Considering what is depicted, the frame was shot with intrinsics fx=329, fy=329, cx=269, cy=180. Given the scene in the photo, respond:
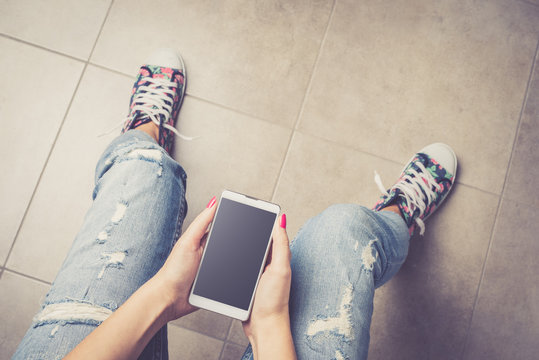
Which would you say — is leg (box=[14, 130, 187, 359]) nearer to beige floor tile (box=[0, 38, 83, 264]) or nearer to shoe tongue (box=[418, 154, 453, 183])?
beige floor tile (box=[0, 38, 83, 264])

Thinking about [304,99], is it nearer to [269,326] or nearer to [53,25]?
[269,326]

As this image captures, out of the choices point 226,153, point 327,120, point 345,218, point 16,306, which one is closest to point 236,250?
point 345,218

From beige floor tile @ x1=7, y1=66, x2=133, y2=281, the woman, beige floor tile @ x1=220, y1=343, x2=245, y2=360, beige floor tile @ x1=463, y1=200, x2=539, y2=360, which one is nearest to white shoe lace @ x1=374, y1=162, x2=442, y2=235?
the woman

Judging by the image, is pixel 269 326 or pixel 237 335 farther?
pixel 237 335

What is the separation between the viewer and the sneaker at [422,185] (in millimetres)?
870

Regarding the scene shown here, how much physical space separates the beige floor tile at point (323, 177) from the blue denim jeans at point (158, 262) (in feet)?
0.53

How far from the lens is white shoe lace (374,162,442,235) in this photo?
87 cm

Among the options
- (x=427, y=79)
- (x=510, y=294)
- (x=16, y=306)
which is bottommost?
(x=16, y=306)

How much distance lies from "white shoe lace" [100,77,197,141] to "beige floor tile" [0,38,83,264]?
182mm

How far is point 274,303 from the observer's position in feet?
1.89

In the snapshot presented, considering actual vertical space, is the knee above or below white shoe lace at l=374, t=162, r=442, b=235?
below

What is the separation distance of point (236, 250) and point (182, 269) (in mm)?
99

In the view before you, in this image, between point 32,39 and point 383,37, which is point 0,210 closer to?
point 32,39

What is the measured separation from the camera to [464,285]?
0.90 meters
